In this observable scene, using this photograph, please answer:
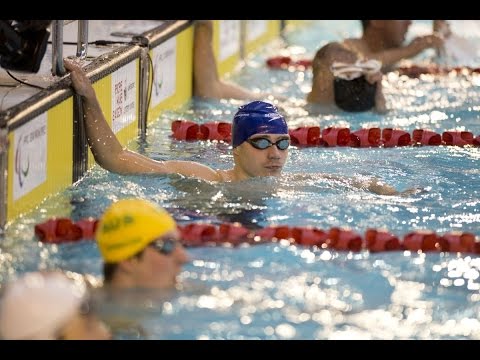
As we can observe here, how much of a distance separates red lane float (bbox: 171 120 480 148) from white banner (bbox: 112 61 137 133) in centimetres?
37

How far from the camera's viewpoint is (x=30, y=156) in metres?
5.18

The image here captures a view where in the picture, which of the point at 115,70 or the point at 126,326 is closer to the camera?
the point at 126,326

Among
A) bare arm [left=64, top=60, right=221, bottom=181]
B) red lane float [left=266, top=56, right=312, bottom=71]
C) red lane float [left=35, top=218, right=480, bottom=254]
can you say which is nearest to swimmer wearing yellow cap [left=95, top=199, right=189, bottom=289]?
red lane float [left=35, top=218, right=480, bottom=254]

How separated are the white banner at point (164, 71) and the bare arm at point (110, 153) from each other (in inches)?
77.2

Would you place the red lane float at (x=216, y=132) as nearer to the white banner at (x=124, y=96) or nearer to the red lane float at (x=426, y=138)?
the white banner at (x=124, y=96)

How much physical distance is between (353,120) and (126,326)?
452cm

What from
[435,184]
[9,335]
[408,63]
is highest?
[9,335]

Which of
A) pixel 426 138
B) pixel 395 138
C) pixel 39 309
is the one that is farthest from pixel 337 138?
pixel 39 309

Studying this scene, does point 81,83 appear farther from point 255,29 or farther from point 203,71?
point 255,29

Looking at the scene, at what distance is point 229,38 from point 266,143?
5.25m

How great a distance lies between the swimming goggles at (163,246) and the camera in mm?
3797

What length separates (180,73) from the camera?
855 centimetres
